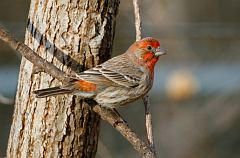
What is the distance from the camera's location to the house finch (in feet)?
17.9

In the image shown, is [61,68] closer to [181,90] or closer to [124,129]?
[124,129]

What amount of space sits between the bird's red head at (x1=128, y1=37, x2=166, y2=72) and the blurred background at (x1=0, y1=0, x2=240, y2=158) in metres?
3.49

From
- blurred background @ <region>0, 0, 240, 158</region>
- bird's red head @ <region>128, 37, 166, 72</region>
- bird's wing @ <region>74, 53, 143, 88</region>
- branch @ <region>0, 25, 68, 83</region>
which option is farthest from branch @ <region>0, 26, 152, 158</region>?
blurred background @ <region>0, 0, 240, 158</region>

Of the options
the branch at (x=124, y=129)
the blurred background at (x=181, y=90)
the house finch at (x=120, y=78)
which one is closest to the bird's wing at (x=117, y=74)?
the house finch at (x=120, y=78)

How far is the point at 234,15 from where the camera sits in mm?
15094

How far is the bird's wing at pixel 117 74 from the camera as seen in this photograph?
218 inches

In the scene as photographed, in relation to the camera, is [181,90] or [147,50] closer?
[147,50]

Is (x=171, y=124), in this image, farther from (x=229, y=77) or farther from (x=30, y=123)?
(x=30, y=123)

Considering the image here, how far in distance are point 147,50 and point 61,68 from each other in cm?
109

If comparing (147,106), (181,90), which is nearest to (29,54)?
(147,106)

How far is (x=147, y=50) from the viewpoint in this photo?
6.16 m

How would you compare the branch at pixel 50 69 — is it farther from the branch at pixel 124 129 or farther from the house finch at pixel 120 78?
the house finch at pixel 120 78

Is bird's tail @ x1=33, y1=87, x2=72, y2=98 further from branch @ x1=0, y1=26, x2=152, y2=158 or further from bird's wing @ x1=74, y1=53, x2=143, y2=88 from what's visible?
bird's wing @ x1=74, y1=53, x2=143, y2=88

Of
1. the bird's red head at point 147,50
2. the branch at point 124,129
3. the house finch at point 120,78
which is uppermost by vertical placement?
the bird's red head at point 147,50
